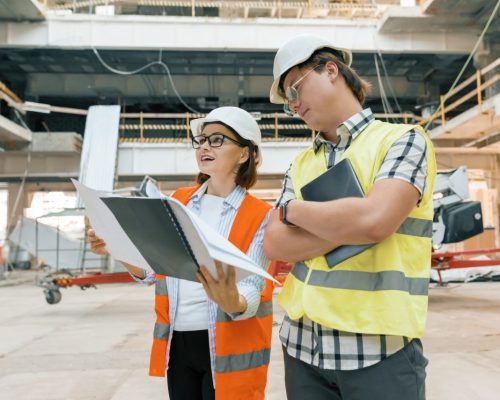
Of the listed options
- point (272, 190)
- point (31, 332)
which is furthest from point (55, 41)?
point (31, 332)

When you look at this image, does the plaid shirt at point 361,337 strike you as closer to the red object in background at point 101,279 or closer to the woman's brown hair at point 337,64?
the woman's brown hair at point 337,64

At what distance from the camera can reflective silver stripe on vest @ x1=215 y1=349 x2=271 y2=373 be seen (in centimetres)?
168

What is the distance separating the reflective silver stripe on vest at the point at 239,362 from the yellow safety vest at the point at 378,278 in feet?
1.40

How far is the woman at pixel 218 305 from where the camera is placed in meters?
1.70

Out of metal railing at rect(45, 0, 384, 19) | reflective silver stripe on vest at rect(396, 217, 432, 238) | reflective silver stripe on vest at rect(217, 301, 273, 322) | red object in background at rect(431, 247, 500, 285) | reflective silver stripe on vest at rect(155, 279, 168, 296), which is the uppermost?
metal railing at rect(45, 0, 384, 19)

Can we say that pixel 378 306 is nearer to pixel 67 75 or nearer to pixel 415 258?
pixel 415 258

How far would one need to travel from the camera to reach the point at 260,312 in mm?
1801

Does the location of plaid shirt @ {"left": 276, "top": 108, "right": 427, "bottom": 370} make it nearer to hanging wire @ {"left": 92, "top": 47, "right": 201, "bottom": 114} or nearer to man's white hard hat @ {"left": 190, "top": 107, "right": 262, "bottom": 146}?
man's white hard hat @ {"left": 190, "top": 107, "right": 262, "bottom": 146}

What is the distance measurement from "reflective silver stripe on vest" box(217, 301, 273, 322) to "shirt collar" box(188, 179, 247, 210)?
1.34ft

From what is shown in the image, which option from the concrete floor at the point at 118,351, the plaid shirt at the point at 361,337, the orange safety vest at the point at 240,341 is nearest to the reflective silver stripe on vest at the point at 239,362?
the orange safety vest at the point at 240,341

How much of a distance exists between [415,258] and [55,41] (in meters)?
16.2

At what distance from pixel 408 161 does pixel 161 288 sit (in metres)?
1.08

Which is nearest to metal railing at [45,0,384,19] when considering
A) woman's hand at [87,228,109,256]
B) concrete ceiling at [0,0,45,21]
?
concrete ceiling at [0,0,45,21]

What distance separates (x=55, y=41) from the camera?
1504 centimetres
